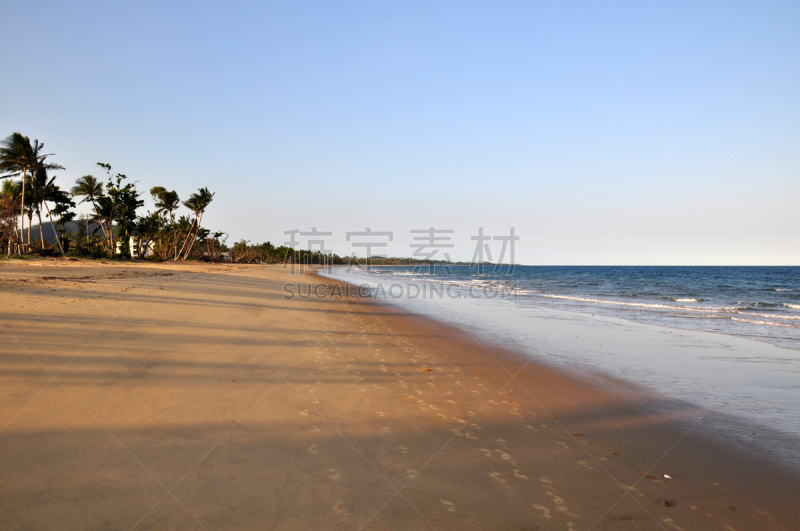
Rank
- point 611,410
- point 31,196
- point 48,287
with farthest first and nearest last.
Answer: point 31,196 → point 48,287 → point 611,410

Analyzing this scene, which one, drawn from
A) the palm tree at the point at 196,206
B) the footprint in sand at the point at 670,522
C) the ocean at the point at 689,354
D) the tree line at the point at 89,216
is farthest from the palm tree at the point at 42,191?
the footprint in sand at the point at 670,522

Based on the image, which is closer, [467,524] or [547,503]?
[467,524]

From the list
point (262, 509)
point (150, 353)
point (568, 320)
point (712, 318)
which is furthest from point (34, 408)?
point (712, 318)

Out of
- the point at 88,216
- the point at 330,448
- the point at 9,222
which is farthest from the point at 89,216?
the point at 330,448

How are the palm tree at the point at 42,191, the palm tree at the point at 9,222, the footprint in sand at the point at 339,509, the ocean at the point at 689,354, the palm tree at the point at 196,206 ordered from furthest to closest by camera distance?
the palm tree at the point at 196,206 < the palm tree at the point at 42,191 < the palm tree at the point at 9,222 < the ocean at the point at 689,354 < the footprint in sand at the point at 339,509

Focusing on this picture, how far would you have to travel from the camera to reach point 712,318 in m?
15.8

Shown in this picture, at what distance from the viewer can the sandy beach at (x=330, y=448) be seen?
2.84m

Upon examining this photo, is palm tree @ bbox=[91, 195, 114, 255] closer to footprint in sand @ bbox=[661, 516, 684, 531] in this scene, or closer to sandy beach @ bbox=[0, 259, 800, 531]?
sandy beach @ bbox=[0, 259, 800, 531]

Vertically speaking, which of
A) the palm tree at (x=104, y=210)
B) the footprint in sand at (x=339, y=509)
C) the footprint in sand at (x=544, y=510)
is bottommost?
the footprint in sand at (x=544, y=510)

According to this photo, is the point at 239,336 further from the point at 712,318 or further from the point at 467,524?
the point at 712,318

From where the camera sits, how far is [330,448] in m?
3.79

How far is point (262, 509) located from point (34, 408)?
114 inches

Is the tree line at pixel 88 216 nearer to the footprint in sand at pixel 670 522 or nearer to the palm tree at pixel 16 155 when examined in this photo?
the palm tree at pixel 16 155

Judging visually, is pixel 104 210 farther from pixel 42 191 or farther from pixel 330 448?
pixel 330 448
